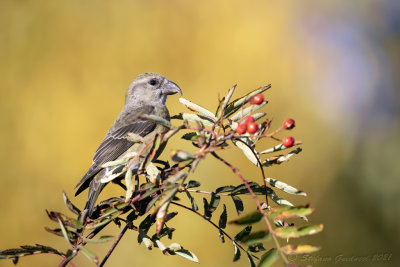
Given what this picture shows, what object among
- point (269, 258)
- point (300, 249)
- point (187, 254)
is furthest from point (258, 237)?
point (187, 254)

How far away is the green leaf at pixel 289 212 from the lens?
1.94 meters

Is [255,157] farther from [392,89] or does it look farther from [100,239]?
[392,89]

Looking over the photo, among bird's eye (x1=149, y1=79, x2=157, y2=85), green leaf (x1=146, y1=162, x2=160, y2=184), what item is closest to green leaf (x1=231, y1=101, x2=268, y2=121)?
green leaf (x1=146, y1=162, x2=160, y2=184)

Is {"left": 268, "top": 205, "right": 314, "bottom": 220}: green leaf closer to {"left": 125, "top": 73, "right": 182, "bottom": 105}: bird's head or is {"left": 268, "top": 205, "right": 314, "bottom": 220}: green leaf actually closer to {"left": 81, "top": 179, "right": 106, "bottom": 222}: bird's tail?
{"left": 81, "top": 179, "right": 106, "bottom": 222}: bird's tail

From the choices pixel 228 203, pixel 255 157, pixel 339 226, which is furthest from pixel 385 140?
pixel 255 157

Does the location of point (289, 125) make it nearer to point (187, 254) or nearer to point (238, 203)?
point (238, 203)

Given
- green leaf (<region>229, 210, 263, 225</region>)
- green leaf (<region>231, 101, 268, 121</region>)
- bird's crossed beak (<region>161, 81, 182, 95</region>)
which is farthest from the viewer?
bird's crossed beak (<region>161, 81, 182, 95</region>)

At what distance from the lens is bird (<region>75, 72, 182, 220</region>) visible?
158 inches

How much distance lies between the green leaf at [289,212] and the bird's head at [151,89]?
3584mm

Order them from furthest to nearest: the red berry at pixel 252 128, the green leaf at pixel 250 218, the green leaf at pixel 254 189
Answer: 1. the green leaf at pixel 254 189
2. the red berry at pixel 252 128
3. the green leaf at pixel 250 218

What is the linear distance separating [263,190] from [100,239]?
0.88m

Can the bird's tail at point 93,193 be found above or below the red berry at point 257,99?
below

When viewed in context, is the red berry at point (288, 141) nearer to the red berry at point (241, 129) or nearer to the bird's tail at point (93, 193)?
the red berry at point (241, 129)

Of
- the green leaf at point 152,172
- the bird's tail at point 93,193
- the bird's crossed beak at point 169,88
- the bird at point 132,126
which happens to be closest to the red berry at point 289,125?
the green leaf at point 152,172
